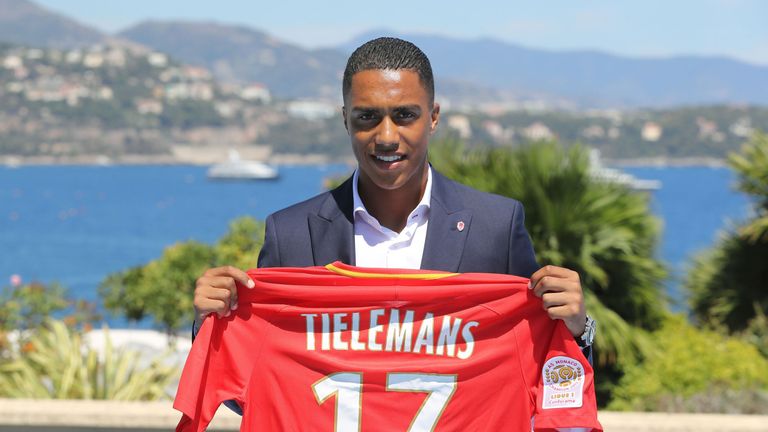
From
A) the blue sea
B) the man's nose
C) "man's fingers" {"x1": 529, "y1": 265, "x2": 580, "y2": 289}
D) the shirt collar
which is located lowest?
the blue sea

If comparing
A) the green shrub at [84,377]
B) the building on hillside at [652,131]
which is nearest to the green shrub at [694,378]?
the green shrub at [84,377]

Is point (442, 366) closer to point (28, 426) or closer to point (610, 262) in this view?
point (28, 426)

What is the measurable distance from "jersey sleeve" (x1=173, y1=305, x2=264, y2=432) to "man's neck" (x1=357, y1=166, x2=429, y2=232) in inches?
21.3

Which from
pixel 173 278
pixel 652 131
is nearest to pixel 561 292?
pixel 173 278

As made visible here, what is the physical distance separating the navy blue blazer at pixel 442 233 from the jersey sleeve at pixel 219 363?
236 millimetres

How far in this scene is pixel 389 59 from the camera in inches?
114

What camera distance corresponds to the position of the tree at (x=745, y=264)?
43.3 ft

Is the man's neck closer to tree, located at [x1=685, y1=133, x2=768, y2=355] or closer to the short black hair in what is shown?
the short black hair

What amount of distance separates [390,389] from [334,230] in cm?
52

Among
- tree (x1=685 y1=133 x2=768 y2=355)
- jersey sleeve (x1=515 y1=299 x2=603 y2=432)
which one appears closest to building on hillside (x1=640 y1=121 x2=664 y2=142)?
tree (x1=685 y1=133 x2=768 y2=355)

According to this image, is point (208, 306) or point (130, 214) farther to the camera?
point (130, 214)

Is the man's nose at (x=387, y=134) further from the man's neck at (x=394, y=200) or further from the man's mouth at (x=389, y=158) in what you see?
the man's neck at (x=394, y=200)

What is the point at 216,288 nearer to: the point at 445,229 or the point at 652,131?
the point at 445,229

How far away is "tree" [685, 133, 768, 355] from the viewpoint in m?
13.2
